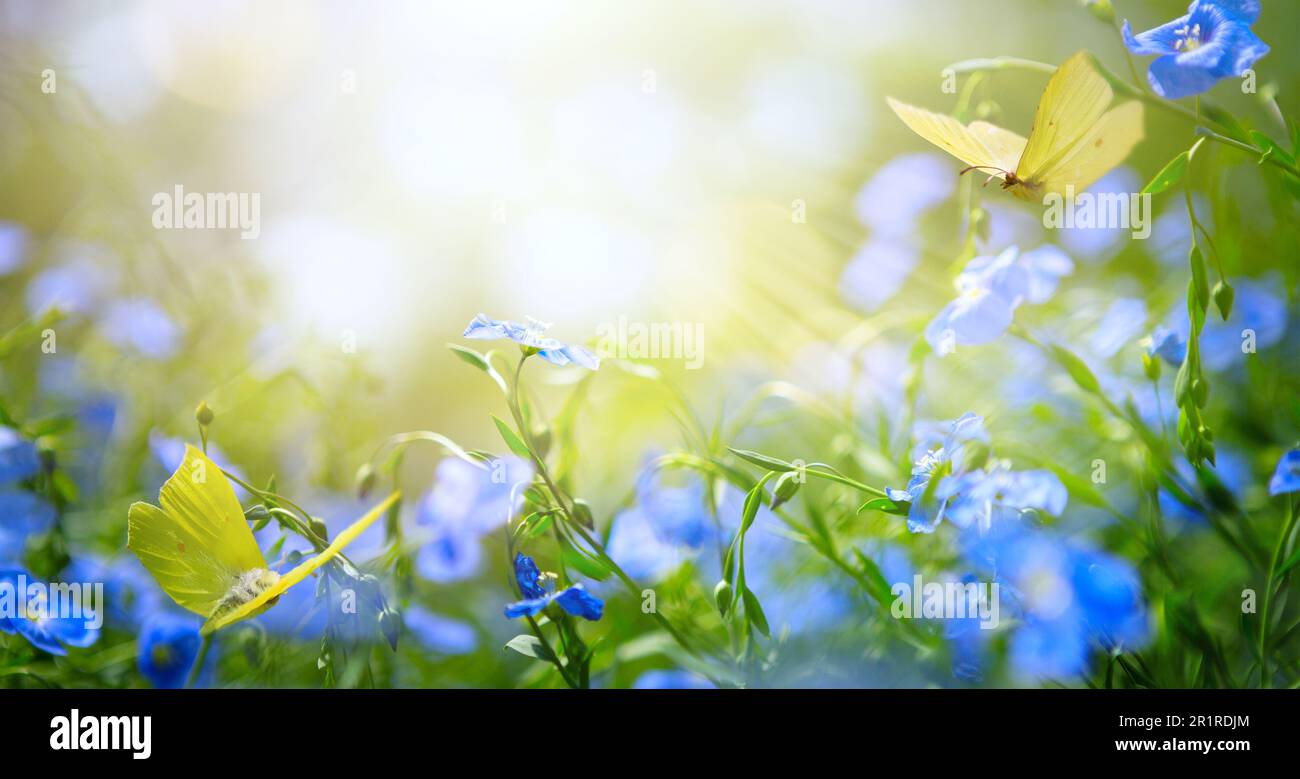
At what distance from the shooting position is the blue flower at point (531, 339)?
0.40 metres

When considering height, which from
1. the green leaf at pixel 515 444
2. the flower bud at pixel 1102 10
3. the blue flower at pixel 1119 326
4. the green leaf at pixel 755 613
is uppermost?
the flower bud at pixel 1102 10

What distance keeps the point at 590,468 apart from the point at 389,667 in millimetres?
234

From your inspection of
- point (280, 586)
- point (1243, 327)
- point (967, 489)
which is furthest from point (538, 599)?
point (1243, 327)

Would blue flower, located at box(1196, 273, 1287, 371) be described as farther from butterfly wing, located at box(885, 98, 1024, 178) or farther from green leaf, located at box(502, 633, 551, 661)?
green leaf, located at box(502, 633, 551, 661)

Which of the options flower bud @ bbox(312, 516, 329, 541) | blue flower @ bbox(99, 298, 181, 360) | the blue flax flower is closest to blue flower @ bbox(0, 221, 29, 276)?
blue flower @ bbox(99, 298, 181, 360)

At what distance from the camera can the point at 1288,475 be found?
1.34 ft

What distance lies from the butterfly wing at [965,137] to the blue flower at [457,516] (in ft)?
0.97

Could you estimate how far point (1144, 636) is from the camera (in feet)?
1.62

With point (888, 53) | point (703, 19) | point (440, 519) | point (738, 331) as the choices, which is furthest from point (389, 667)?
point (888, 53)

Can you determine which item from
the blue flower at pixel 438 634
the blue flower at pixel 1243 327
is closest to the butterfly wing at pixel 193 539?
the blue flower at pixel 438 634

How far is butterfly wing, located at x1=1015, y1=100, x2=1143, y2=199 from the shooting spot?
0.43 metres

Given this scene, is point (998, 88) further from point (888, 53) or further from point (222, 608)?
point (222, 608)

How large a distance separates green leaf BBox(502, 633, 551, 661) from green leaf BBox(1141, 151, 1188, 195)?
0.35m

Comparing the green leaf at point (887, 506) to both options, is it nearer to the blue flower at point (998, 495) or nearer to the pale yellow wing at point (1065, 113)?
the blue flower at point (998, 495)
